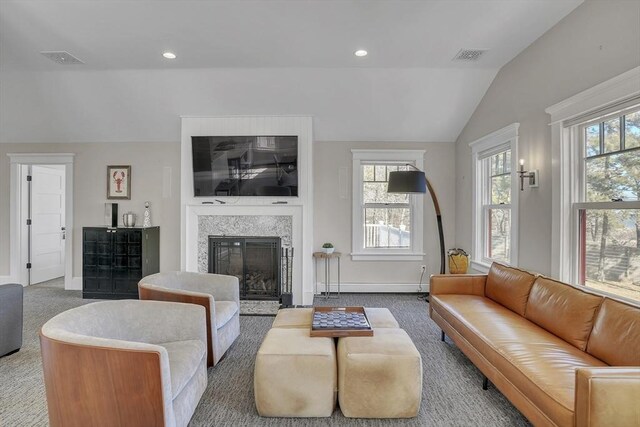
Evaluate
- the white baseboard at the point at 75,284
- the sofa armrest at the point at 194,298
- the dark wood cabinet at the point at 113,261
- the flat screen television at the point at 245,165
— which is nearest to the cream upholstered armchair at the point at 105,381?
the sofa armrest at the point at 194,298

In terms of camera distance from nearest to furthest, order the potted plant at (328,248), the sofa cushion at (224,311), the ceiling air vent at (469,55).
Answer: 1. the sofa cushion at (224,311)
2. the ceiling air vent at (469,55)
3. the potted plant at (328,248)

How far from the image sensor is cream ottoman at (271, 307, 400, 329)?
8.58 ft

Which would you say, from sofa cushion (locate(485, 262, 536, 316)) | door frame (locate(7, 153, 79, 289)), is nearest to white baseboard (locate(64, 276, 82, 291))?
door frame (locate(7, 153, 79, 289))

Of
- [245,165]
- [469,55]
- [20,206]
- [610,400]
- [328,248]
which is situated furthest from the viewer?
[20,206]

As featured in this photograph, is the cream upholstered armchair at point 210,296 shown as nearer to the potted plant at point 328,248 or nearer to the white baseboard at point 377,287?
the potted plant at point 328,248

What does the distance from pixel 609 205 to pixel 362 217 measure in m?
3.09

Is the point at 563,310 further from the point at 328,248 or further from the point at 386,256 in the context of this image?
the point at 328,248

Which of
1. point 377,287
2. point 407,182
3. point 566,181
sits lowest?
point 377,287

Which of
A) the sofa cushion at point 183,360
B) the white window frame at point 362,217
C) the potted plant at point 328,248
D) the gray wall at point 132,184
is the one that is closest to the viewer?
the sofa cushion at point 183,360

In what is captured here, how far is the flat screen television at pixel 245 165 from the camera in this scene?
15.3 feet

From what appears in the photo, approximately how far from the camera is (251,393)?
7.89 ft

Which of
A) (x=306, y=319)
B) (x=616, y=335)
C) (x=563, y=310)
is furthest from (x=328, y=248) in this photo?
(x=616, y=335)

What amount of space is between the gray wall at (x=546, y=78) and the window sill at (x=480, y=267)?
2.13 ft

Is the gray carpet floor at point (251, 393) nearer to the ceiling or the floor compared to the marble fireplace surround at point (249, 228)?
nearer to the floor
